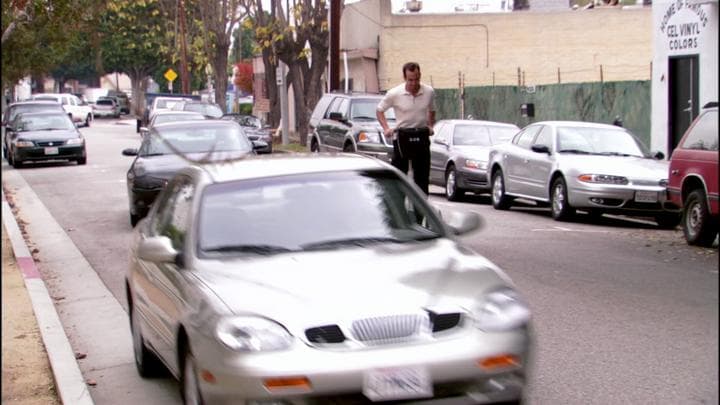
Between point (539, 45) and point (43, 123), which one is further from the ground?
point (539, 45)

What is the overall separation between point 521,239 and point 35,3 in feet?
23.9

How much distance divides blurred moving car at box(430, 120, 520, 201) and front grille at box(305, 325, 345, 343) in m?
15.5

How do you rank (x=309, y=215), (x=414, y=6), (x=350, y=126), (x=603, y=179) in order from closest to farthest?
(x=309, y=215) < (x=603, y=179) < (x=350, y=126) < (x=414, y=6)

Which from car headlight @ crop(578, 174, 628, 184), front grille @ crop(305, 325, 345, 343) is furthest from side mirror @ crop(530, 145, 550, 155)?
front grille @ crop(305, 325, 345, 343)

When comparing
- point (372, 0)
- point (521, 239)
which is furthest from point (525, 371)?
point (372, 0)

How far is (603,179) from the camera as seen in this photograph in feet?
54.2

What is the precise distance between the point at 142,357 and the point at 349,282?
2.73 m

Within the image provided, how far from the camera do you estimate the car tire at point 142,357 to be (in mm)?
7695

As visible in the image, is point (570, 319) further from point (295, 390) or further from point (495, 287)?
point (295, 390)

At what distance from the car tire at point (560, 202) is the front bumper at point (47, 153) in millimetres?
17666

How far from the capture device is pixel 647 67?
136 ft

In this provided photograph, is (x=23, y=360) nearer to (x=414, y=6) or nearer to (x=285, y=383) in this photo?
(x=285, y=383)

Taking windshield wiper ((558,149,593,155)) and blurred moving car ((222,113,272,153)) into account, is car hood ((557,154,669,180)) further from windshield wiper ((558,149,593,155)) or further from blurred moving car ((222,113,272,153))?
blurred moving car ((222,113,272,153))

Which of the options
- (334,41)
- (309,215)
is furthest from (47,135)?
(309,215)
